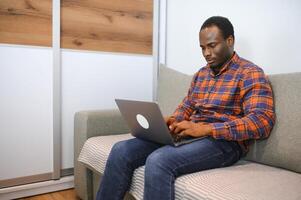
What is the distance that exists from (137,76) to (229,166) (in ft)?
3.95

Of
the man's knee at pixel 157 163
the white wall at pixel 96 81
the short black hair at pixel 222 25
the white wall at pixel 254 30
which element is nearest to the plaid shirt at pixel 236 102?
the short black hair at pixel 222 25

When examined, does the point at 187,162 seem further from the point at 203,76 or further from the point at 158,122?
the point at 203,76

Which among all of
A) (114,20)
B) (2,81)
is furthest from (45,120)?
(114,20)

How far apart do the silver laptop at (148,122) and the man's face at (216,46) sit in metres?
0.36

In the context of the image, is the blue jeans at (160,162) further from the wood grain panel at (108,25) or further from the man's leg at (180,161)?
the wood grain panel at (108,25)

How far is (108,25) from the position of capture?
204cm

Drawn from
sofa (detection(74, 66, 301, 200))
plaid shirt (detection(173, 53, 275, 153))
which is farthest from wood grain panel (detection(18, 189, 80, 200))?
plaid shirt (detection(173, 53, 275, 153))

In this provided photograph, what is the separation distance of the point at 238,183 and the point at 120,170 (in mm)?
451

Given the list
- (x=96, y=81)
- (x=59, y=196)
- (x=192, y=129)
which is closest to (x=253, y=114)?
(x=192, y=129)

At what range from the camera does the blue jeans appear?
3.23 feet

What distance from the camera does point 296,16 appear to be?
139cm

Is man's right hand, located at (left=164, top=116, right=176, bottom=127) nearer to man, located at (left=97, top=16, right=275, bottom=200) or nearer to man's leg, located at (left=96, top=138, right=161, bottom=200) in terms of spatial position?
man, located at (left=97, top=16, right=275, bottom=200)

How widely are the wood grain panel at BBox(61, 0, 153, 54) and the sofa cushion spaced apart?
1.17 m

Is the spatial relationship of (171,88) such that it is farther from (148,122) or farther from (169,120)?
(148,122)
